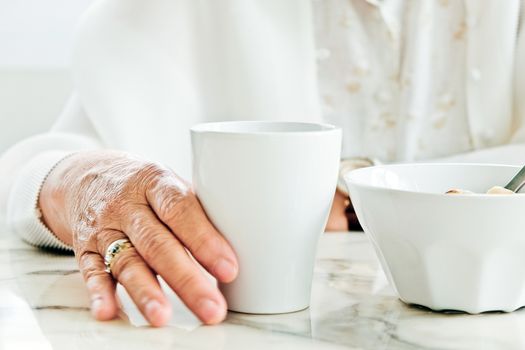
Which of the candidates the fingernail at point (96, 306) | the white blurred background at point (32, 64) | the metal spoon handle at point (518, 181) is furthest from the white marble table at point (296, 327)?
the white blurred background at point (32, 64)

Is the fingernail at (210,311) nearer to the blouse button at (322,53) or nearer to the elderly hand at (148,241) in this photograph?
the elderly hand at (148,241)

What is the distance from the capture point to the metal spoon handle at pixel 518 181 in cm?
68

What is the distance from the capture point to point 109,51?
3.89 ft

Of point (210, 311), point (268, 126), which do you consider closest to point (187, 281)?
point (210, 311)

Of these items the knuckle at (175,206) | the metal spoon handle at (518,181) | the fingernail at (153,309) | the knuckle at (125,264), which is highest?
the knuckle at (175,206)

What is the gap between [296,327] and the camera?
59 cm

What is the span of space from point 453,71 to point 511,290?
2.43ft

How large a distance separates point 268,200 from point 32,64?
1569mm

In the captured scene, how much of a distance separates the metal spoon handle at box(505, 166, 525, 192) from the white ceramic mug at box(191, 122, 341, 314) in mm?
173

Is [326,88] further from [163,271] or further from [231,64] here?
[163,271]

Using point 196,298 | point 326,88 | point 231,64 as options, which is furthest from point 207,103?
point 196,298

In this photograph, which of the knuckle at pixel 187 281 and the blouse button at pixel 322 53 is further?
the blouse button at pixel 322 53

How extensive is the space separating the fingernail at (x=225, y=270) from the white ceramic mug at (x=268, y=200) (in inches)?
0.4

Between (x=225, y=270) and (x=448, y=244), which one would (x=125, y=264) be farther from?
(x=448, y=244)
